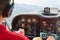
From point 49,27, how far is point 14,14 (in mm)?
431

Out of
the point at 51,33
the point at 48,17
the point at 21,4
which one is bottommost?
the point at 51,33

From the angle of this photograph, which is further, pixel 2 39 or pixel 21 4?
pixel 21 4

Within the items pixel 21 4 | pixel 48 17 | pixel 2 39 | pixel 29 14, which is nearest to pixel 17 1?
pixel 21 4

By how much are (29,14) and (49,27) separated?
0.27 metres

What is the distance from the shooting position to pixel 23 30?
7.83 ft

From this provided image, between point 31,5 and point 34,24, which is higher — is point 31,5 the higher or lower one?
the higher one

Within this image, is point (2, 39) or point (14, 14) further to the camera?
point (14, 14)

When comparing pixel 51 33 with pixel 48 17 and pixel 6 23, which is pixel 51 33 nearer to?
pixel 48 17

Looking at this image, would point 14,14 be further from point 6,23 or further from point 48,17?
point 48,17

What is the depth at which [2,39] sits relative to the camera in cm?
111

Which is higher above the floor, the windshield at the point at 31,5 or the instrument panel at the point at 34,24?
the windshield at the point at 31,5

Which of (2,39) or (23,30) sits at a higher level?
(2,39)

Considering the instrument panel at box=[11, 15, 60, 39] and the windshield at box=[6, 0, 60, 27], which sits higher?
the windshield at box=[6, 0, 60, 27]

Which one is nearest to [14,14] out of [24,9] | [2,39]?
[24,9]
